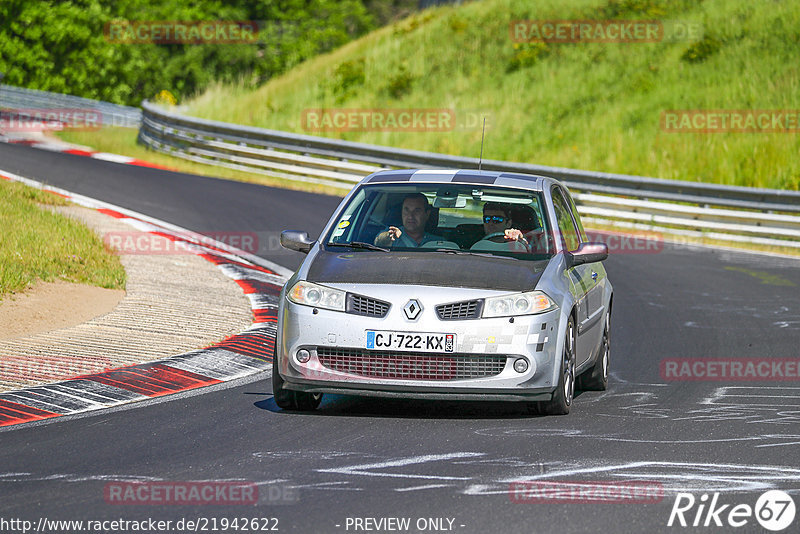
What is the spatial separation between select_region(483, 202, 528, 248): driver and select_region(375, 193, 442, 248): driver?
373 millimetres

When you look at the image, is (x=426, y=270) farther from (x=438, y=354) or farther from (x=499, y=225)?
(x=499, y=225)

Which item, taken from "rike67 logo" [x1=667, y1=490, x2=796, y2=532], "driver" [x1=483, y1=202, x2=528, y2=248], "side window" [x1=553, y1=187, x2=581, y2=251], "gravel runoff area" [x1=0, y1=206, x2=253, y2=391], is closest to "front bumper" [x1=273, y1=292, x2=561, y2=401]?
"driver" [x1=483, y1=202, x2=528, y2=248]

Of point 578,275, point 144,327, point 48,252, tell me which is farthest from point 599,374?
point 48,252

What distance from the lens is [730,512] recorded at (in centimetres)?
590

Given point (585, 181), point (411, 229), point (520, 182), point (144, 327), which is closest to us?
point (411, 229)

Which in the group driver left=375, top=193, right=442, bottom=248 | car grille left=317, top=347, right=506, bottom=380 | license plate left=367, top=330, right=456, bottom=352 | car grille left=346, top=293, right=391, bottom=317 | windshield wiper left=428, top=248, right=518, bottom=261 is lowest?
car grille left=317, top=347, right=506, bottom=380

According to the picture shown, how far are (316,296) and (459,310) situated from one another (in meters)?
0.92

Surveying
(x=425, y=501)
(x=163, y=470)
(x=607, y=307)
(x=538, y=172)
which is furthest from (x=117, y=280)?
(x=538, y=172)

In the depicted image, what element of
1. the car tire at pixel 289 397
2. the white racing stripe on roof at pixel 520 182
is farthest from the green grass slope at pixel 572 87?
the car tire at pixel 289 397

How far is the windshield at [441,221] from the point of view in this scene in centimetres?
898

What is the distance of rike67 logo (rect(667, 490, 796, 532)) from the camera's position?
5.75 meters

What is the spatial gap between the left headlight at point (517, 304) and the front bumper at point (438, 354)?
44 mm

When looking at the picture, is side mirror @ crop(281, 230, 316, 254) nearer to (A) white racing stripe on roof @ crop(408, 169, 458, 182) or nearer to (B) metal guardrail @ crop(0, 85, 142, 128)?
(A) white racing stripe on roof @ crop(408, 169, 458, 182)

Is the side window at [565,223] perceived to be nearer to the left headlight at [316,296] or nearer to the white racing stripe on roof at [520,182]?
the white racing stripe on roof at [520,182]
